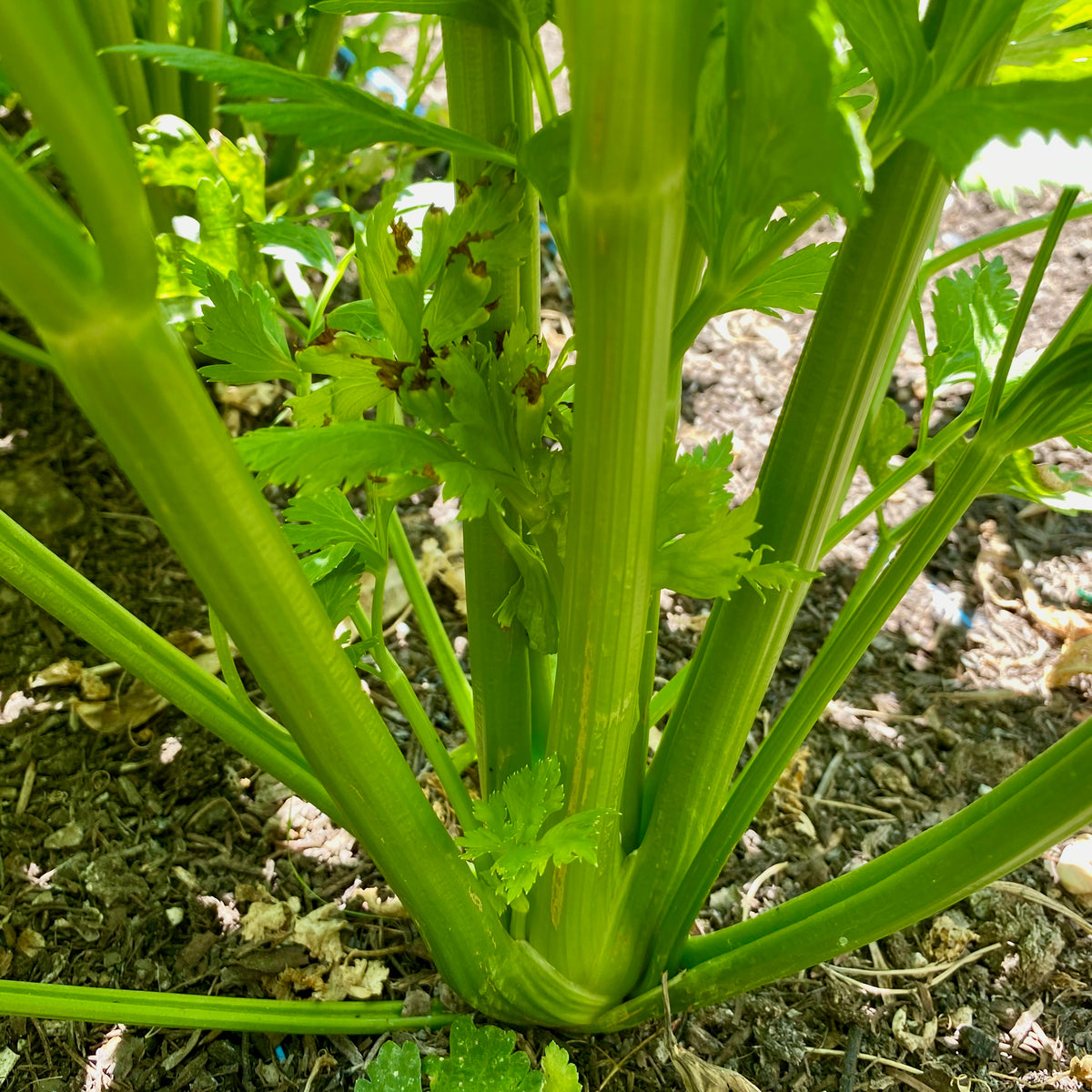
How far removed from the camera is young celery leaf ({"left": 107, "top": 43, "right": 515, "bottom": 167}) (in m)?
0.46

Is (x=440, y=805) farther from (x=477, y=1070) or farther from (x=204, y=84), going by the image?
(x=204, y=84)

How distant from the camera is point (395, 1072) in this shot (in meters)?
0.67

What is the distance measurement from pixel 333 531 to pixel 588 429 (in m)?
0.27

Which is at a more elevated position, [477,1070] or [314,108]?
[314,108]

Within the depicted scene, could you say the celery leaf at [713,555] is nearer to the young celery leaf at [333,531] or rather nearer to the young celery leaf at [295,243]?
the young celery leaf at [333,531]

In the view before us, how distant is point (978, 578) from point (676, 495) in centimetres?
93

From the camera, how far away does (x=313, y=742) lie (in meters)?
0.54

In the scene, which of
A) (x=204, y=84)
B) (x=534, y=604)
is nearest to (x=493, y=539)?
(x=534, y=604)

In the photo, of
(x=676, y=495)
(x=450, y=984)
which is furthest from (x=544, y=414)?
(x=450, y=984)

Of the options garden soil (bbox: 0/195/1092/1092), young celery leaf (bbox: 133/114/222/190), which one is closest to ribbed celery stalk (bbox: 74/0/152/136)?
young celery leaf (bbox: 133/114/222/190)

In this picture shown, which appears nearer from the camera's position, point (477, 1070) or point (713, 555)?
point (713, 555)

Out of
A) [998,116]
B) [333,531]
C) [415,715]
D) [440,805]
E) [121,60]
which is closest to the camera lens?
[998,116]

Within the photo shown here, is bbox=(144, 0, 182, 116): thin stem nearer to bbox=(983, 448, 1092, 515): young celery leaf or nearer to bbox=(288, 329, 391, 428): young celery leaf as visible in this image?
bbox=(288, 329, 391, 428): young celery leaf

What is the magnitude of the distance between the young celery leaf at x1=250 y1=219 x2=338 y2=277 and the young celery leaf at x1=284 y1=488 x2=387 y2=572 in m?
0.28
